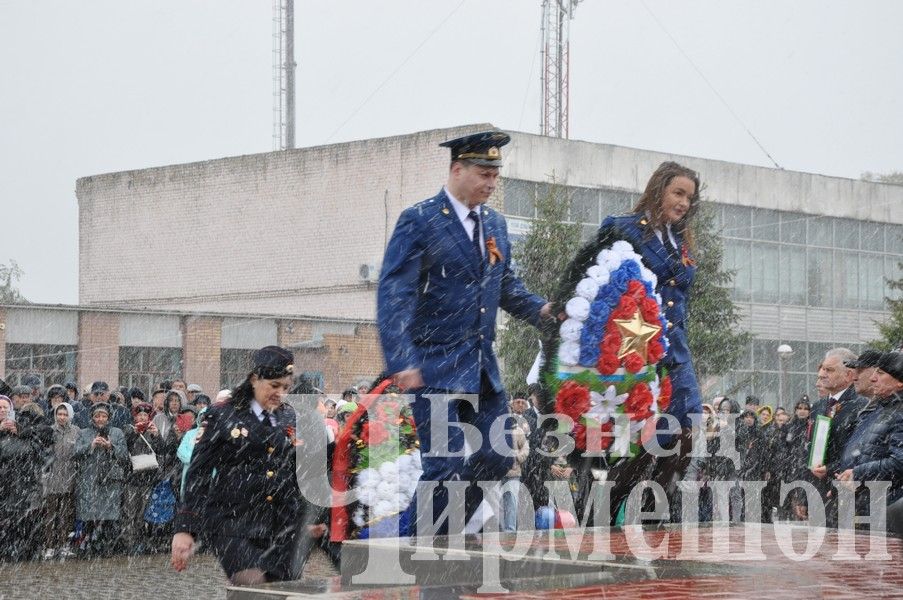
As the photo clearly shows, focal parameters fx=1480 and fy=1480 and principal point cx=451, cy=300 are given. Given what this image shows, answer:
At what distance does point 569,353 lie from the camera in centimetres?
805

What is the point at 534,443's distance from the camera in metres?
16.3

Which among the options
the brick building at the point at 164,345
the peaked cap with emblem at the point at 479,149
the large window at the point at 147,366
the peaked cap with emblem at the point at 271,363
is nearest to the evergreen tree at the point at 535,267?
the brick building at the point at 164,345

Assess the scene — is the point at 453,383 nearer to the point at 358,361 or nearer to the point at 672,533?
the point at 672,533

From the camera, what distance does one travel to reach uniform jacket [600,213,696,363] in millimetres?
8125

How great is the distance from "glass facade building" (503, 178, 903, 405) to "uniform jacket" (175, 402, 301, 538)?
39494 millimetres

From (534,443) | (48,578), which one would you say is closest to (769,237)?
(534,443)

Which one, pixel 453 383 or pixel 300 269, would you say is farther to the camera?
pixel 300 269

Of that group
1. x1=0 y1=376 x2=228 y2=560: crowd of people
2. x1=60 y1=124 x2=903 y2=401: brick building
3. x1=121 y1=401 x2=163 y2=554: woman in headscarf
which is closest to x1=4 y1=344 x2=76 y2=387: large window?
x1=60 y1=124 x2=903 y2=401: brick building

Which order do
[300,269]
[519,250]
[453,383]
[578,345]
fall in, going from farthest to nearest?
1. [300,269]
2. [519,250]
3. [578,345]
4. [453,383]

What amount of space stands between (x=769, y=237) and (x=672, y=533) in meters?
43.1

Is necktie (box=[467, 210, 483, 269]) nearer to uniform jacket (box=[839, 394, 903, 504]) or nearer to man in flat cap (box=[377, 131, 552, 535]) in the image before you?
man in flat cap (box=[377, 131, 552, 535])

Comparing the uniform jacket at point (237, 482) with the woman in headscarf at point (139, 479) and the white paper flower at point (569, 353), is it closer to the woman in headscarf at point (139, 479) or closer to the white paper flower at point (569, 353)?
the white paper flower at point (569, 353)

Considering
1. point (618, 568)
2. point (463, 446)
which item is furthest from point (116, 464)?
point (618, 568)

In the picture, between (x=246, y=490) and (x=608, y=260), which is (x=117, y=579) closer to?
(x=246, y=490)
